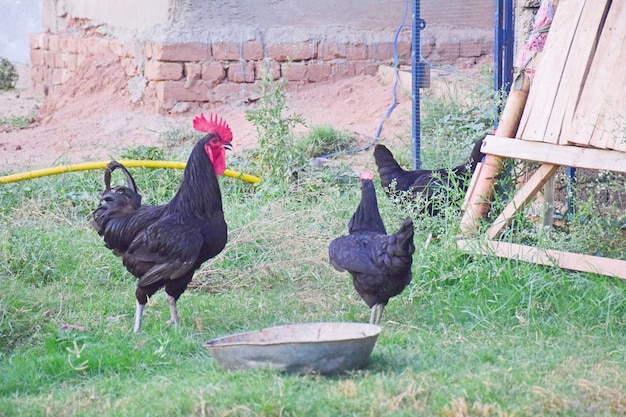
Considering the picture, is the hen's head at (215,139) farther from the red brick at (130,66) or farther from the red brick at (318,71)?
the red brick at (130,66)

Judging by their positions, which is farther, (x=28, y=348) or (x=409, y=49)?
(x=409, y=49)

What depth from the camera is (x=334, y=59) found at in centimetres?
1217

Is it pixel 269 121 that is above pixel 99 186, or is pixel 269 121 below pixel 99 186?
above

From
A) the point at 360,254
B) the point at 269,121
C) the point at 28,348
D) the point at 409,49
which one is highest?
the point at 409,49

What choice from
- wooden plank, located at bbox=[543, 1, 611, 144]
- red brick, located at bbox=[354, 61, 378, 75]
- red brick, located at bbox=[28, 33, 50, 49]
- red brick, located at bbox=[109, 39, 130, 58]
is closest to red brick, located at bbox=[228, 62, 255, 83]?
red brick, located at bbox=[354, 61, 378, 75]

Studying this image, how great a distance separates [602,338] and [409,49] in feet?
24.1

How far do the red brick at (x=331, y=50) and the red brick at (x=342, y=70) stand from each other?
11cm

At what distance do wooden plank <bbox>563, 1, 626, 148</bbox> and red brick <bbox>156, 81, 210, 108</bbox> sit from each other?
658 centimetres

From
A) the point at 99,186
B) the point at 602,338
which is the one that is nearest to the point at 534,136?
the point at 602,338

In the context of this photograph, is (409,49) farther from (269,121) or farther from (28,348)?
(28,348)

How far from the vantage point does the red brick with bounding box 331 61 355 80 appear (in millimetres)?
12180

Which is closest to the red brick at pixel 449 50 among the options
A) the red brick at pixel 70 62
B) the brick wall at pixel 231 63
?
the brick wall at pixel 231 63

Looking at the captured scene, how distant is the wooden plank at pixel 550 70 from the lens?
6312 millimetres

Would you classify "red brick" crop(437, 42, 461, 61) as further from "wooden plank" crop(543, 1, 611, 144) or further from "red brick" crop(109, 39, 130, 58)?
"wooden plank" crop(543, 1, 611, 144)
